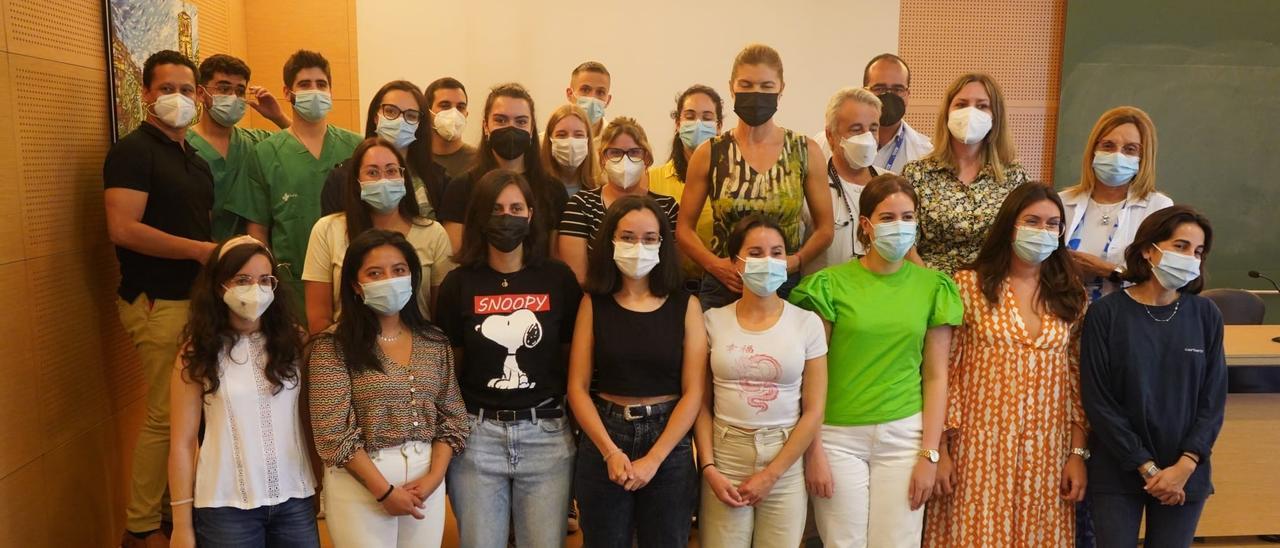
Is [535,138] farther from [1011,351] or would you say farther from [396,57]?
[396,57]

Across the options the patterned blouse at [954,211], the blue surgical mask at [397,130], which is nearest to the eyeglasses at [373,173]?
the blue surgical mask at [397,130]

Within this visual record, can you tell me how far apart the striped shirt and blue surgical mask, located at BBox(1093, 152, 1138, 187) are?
161cm

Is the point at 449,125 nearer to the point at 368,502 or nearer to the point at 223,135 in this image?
the point at 223,135

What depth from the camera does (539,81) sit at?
18.1 feet

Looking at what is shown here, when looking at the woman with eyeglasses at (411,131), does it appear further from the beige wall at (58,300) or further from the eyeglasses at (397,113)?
the beige wall at (58,300)

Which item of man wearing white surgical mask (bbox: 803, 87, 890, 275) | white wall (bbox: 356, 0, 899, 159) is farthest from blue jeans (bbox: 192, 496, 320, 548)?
white wall (bbox: 356, 0, 899, 159)

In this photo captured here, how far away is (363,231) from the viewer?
2.68m

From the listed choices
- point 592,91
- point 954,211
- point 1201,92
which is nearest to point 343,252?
point 592,91

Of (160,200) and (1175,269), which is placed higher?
(160,200)

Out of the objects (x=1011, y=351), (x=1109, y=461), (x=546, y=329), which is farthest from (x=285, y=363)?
(x=1109, y=461)

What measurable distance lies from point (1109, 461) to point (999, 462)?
329 millimetres

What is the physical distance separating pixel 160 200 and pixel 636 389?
6.62 feet

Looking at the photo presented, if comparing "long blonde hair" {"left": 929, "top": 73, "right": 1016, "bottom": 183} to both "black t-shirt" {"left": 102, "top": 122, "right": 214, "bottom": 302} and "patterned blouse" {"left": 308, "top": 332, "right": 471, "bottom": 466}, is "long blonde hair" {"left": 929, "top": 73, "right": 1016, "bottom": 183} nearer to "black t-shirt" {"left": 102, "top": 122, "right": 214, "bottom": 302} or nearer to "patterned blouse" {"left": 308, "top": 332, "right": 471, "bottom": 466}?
"patterned blouse" {"left": 308, "top": 332, "right": 471, "bottom": 466}

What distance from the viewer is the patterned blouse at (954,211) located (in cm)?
298
